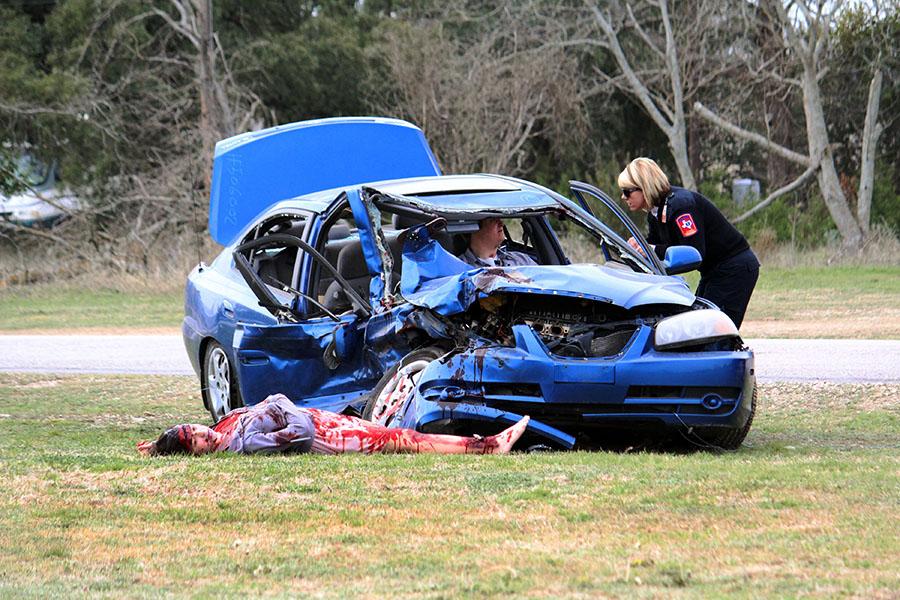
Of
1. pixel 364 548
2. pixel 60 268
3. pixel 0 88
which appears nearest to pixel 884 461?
pixel 364 548

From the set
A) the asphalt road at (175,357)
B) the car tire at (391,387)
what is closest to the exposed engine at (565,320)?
the car tire at (391,387)

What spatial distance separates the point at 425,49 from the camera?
105 ft

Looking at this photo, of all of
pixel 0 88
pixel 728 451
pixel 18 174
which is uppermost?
pixel 0 88

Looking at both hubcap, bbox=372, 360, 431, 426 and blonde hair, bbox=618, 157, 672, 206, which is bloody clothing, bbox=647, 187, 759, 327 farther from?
hubcap, bbox=372, 360, 431, 426

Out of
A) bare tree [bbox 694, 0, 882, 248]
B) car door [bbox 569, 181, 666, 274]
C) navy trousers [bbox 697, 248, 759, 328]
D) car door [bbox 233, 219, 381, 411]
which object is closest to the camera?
car door [bbox 233, 219, 381, 411]

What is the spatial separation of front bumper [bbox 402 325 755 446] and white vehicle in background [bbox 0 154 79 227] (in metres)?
26.1

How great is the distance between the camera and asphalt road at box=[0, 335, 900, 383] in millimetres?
12070

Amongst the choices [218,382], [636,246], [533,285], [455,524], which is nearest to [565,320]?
[533,285]

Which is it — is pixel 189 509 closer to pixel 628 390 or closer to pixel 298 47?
pixel 628 390

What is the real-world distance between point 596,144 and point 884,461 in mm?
28272

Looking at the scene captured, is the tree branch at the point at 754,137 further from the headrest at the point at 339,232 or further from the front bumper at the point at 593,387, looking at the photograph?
the front bumper at the point at 593,387

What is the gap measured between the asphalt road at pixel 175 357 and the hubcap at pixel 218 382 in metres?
4.04

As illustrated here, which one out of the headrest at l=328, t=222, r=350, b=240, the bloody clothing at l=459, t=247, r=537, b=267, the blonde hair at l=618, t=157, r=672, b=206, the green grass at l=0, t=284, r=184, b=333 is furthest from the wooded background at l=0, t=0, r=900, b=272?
the bloody clothing at l=459, t=247, r=537, b=267

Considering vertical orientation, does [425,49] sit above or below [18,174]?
above
